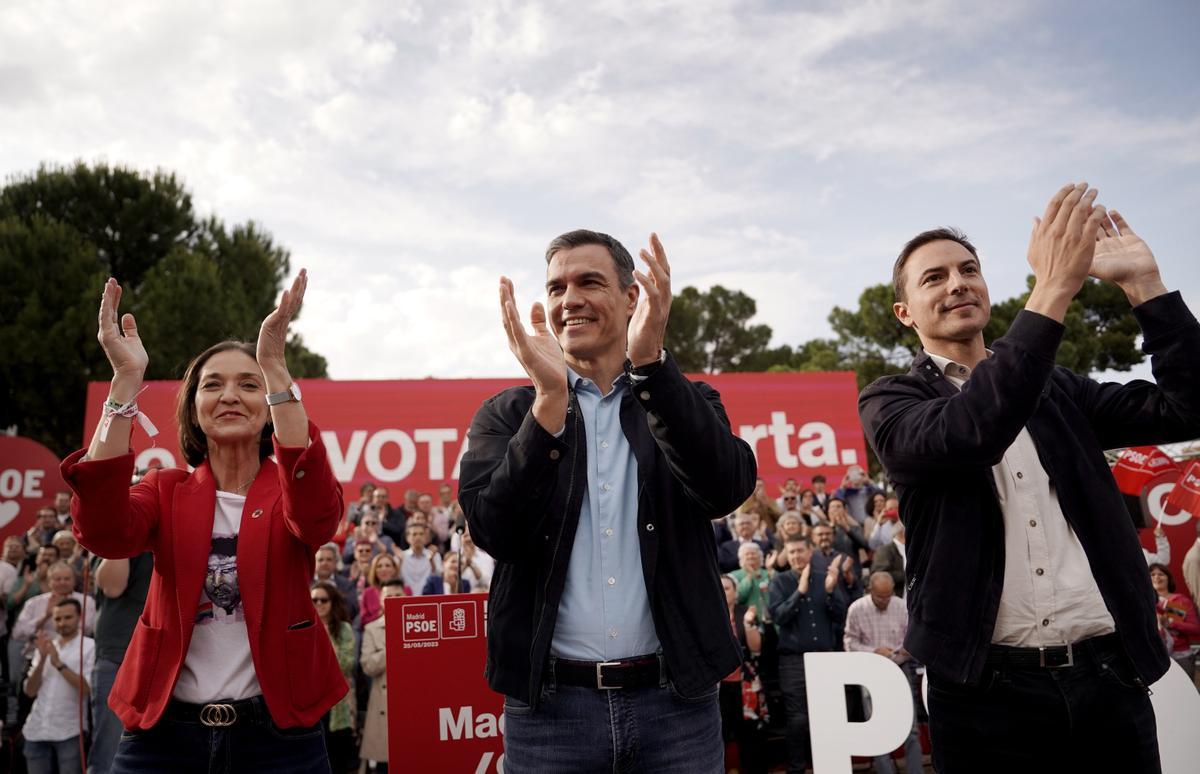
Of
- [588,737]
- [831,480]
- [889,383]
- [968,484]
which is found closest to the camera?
[588,737]

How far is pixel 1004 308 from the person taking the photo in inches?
1221

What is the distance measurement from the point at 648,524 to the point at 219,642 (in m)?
1.30

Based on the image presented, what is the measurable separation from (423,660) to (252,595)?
206 centimetres

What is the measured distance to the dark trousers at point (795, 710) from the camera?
7.80 m

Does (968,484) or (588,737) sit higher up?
(968,484)

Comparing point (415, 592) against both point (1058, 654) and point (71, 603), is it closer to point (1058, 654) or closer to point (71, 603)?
point (71, 603)

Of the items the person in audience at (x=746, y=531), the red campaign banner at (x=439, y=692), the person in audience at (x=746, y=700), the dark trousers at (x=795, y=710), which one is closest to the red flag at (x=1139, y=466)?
the person in audience at (x=746, y=531)

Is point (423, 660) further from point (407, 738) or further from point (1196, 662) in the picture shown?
point (1196, 662)

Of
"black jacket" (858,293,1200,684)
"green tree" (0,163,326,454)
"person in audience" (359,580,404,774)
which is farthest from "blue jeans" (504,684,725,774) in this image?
"green tree" (0,163,326,454)

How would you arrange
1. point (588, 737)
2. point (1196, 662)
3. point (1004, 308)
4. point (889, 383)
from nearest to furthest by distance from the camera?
1. point (588, 737)
2. point (889, 383)
3. point (1196, 662)
4. point (1004, 308)

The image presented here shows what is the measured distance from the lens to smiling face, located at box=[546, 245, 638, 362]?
2.43m

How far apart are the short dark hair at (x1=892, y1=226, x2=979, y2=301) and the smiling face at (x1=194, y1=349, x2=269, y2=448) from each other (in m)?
2.03

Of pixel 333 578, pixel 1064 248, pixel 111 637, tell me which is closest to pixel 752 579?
pixel 333 578

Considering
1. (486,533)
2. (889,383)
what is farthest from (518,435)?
(889,383)
